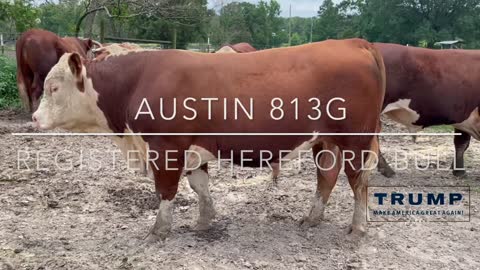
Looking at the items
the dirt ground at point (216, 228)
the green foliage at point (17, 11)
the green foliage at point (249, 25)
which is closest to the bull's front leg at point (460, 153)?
the dirt ground at point (216, 228)

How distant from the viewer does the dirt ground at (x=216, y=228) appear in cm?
375

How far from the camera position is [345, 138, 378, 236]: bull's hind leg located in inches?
157

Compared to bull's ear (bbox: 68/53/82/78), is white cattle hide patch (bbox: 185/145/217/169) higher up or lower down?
lower down

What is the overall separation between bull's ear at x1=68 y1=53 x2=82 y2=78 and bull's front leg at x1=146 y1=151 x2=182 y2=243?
85 centimetres

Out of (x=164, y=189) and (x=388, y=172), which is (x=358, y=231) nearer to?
(x=164, y=189)

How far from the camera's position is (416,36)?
41.3 meters

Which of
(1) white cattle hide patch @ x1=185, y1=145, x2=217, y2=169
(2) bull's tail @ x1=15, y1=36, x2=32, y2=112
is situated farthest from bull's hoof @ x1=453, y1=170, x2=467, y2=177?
(2) bull's tail @ x1=15, y1=36, x2=32, y2=112

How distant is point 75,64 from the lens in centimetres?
381

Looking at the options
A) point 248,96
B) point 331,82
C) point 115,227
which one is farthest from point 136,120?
point 331,82

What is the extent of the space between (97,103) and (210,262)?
4.87 ft

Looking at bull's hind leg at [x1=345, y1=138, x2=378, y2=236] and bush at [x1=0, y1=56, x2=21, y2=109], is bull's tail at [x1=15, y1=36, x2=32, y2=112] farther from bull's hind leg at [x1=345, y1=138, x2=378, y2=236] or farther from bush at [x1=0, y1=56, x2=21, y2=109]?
bull's hind leg at [x1=345, y1=138, x2=378, y2=236]

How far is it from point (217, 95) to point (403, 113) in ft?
9.07

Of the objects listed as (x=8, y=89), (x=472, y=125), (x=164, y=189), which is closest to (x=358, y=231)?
(x=164, y=189)

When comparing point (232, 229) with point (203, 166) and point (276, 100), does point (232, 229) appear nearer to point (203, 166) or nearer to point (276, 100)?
point (203, 166)
